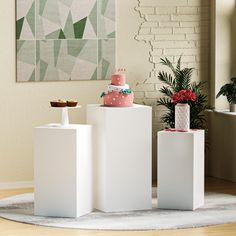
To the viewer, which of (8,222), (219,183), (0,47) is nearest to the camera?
(8,222)

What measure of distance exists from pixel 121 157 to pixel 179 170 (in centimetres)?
47

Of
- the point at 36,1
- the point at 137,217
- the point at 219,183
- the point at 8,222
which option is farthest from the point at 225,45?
the point at 8,222

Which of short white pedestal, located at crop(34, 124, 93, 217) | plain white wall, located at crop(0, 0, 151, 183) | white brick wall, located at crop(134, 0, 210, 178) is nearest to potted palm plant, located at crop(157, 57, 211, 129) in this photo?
white brick wall, located at crop(134, 0, 210, 178)

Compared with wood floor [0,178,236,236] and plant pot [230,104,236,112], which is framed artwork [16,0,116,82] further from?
wood floor [0,178,236,236]

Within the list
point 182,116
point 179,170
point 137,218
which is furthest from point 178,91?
point 137,218

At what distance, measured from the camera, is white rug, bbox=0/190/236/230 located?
20.5 ft

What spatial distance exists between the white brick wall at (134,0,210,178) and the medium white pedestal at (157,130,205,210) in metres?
1.58

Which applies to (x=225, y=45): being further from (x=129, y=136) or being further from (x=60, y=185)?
(x=60, y=185)

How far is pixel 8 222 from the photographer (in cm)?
638

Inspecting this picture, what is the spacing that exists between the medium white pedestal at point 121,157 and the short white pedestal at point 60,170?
0.16 metres

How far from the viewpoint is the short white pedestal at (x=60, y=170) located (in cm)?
646

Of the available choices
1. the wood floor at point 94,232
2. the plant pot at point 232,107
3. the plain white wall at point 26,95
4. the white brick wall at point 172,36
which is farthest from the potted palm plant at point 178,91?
the wood floor at point 94,232

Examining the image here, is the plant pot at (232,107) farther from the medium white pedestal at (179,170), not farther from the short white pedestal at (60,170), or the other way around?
the short white pedestal at (60,170)

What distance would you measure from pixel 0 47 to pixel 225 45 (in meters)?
2.24
